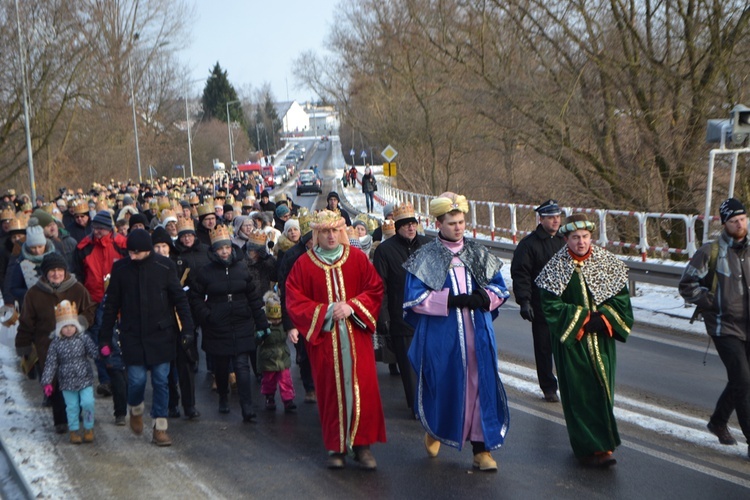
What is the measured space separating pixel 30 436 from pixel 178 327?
1486 mm

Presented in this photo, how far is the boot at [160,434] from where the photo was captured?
325 inches

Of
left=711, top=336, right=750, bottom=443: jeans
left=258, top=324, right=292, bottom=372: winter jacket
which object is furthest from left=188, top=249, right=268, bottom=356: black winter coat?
left=711, top=336, right=750, bottom=443: jeans

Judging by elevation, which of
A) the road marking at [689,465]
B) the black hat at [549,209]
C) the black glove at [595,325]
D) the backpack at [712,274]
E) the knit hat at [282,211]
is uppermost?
the black hat at [549,209]

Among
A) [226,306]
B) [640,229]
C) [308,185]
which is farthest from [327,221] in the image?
[308,185]

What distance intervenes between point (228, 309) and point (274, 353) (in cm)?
74

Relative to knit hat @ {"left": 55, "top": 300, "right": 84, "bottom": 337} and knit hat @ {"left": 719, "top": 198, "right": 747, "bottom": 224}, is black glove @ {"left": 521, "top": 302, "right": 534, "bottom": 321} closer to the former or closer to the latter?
knit hat @ {"left": 719, "top": 198, "right": 747, "bottom": 224}

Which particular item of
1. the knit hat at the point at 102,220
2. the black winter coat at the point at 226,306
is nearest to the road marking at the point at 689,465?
the black winter coat at the point at 226,306

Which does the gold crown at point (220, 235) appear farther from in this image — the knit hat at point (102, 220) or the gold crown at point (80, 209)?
the gold crown at point (80, 209)

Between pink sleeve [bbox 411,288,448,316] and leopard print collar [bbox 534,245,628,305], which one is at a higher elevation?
leopard print collar [bbox 534,245,628,305]

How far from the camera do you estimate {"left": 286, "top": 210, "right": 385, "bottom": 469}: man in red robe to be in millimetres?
7383

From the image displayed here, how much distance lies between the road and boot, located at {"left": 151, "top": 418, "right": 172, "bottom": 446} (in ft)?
0.27

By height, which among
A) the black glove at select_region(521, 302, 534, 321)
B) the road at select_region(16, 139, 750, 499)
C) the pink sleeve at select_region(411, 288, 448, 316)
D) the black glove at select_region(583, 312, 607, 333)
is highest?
the pink sleeve at select_region(411, 288, 448, 316)

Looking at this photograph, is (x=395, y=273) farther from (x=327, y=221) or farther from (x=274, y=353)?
(x=274, y=353)

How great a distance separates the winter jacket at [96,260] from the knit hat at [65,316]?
2030 mm
